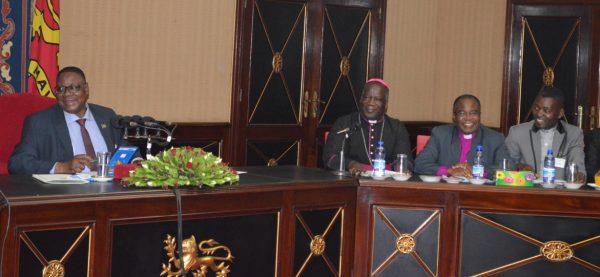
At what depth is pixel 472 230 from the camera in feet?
16.1

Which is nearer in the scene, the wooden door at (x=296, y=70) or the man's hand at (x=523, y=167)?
the man's hand at (x=523, y=167)

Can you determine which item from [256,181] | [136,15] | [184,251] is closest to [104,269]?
[184,251]

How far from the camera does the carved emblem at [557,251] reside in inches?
191

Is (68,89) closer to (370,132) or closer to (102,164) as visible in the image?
(102,164)

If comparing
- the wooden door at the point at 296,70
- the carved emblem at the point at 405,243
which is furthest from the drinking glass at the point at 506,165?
the wooden door at the point at 296,70

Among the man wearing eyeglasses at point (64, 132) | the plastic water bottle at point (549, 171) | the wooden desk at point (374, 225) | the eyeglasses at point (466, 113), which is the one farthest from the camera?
the eyeglasses at point (466, 113)

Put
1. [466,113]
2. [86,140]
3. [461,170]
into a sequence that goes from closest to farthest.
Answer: [86,140] → [461,170] → [466,113]

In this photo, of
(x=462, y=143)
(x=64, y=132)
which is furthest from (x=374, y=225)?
(x=64, y=132)

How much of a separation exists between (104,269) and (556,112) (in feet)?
10.4

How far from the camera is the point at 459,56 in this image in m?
8.93

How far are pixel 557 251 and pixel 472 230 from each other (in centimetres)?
47

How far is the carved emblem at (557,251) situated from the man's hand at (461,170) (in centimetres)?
60

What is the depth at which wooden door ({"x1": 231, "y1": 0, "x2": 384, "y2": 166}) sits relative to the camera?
7895 millimetres

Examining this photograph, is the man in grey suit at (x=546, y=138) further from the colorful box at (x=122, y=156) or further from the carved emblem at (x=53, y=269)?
the carved emblem at (x=53, y=269)
